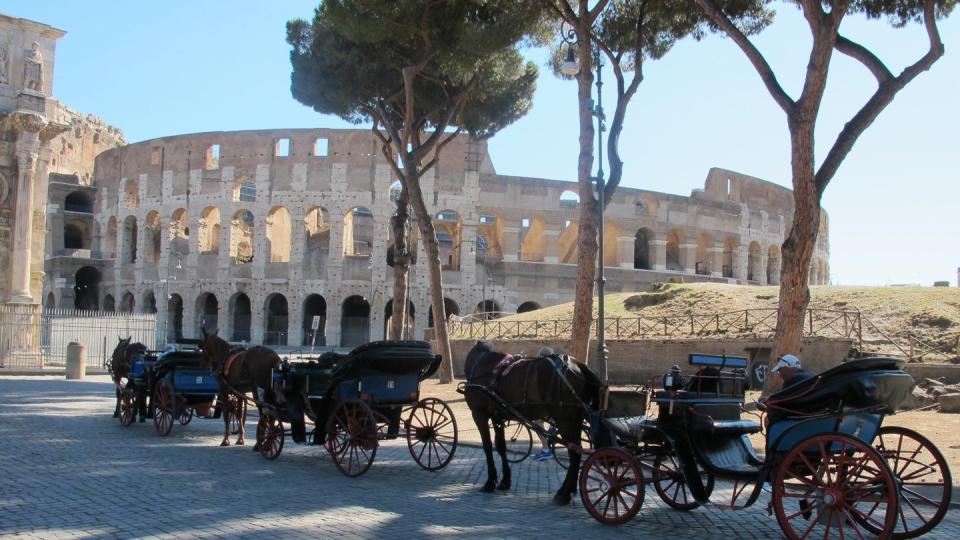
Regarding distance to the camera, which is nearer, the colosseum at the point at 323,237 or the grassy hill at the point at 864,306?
the grassy hill at the point at 864,306

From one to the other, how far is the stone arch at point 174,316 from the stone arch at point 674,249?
23762 mm

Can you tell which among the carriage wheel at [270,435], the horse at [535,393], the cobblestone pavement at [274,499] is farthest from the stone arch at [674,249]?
the horse at [535,393]

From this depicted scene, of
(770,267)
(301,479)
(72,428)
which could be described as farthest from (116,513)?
(770,267)

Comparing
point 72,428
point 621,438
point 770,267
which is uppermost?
point 770,267

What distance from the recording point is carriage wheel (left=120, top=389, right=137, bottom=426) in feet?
36.1

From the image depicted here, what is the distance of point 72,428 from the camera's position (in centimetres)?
1066

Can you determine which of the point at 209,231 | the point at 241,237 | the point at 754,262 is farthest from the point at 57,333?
the point at 754,262

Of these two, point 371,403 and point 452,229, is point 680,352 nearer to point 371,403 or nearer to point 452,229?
point 371,403

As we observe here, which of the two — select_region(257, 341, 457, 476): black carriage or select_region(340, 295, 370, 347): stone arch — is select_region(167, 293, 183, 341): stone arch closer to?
select_region(340, 295, 370, 347): stone arch

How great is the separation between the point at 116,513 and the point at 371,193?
1299 inches

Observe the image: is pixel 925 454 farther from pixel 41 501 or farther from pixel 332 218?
pixel 332 218

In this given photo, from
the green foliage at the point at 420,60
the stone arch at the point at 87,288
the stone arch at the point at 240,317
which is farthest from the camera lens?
the stone arch at the point at 87,288

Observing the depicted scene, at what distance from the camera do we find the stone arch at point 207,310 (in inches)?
1566

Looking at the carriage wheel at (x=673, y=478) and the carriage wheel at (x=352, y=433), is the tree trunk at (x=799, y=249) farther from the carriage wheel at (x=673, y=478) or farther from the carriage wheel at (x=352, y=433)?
the carriage wheel at (x=352, y=433)
